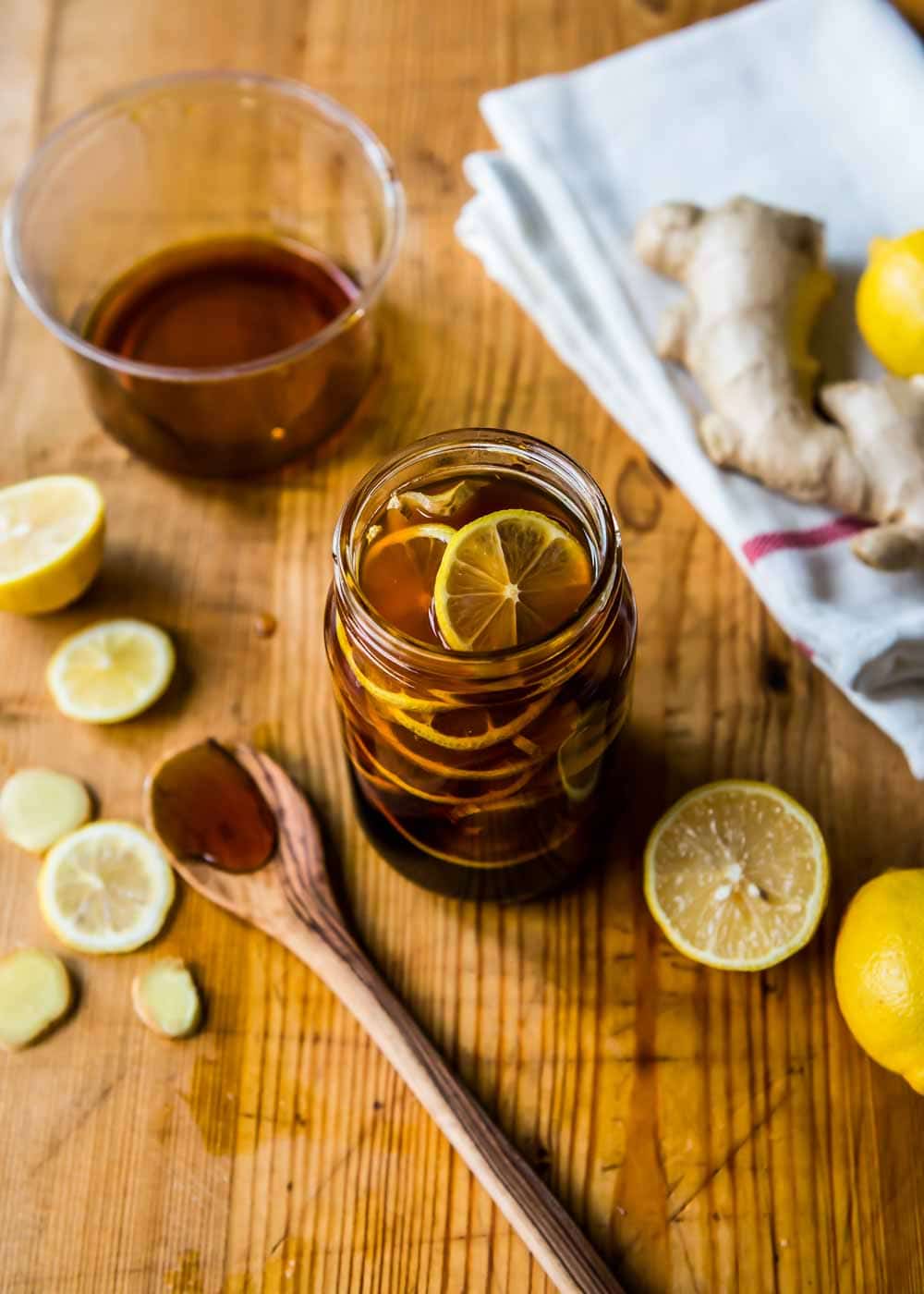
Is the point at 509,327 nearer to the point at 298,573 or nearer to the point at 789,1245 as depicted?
the point at 298,573

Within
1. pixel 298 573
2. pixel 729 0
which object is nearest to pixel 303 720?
pixel 298 573

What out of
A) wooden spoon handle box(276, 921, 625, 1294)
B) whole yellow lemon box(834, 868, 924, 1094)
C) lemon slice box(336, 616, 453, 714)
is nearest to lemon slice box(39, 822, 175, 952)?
wooden spoon handle box(276, 921, 625, 1294)

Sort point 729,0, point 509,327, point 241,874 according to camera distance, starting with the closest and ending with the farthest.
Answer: point 241,874 < point 509,327 < point 729,0

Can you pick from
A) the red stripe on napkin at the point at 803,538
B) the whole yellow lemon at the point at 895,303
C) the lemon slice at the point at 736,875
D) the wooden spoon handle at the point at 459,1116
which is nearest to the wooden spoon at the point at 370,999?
the wooden spoon handle at the point at 459,1116

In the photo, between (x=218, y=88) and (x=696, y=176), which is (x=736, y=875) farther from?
(x=218, y=88)

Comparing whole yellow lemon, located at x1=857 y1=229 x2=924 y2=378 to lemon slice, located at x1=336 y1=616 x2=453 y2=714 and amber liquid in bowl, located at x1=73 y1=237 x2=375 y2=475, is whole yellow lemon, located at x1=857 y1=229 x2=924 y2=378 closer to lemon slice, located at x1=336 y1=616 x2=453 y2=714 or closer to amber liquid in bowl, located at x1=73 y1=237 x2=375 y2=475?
amber liquid in bowl, located at x1=73 y1=237 x2=375 y2=475

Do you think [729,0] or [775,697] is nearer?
[775,697]
